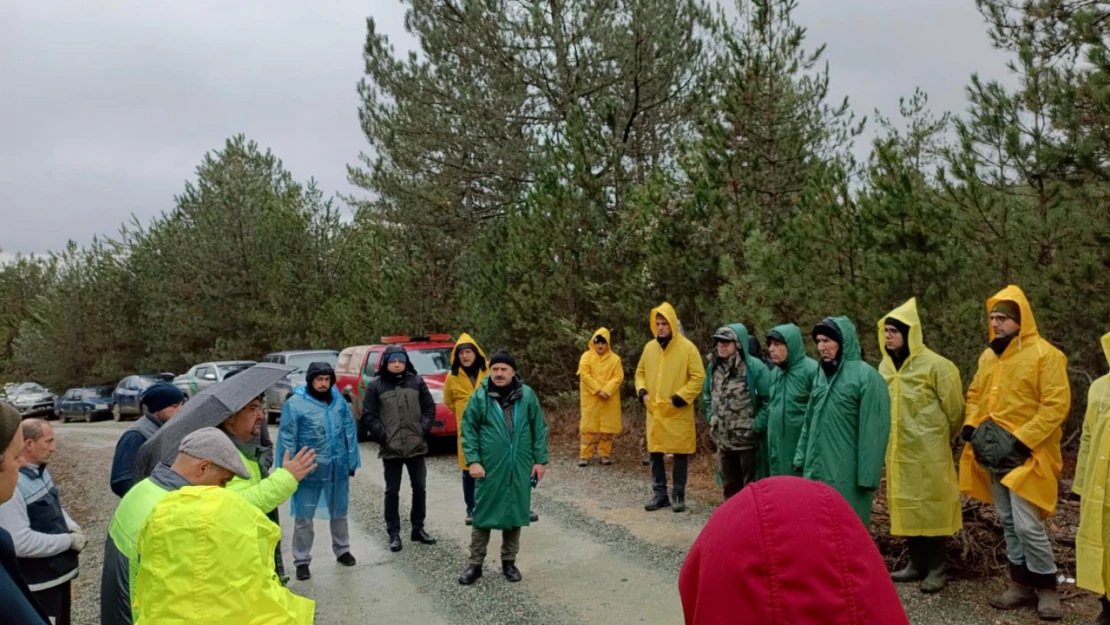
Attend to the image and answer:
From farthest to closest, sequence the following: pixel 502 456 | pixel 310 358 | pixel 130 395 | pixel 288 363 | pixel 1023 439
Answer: pixel 130 395, pixel 310 358, pixel 288 363, pixel 502 456, pixel 1023 439

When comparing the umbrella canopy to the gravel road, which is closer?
the umbrella canopy

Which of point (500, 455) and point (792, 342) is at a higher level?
point (792, 342)

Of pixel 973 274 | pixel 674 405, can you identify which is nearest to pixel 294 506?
pixel 674 405

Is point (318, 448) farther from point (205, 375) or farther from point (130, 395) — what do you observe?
point (130, 395)

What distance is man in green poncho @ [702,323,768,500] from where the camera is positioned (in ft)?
22.7

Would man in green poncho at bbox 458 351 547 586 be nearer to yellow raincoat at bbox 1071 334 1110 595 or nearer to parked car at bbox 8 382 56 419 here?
yellow raincoat at bbox 1071 334 1110 595

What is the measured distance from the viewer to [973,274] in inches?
260

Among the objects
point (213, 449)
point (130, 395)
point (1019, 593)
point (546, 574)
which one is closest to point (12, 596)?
point (213, 449)

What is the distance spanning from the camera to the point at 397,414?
698cm

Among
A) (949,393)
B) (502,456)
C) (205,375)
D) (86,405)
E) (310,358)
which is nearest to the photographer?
(949,393)

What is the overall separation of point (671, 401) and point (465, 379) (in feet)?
7.76

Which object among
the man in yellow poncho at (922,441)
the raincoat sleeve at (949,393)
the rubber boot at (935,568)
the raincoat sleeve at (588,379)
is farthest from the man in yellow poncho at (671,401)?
the raincoat sleeve at (949,393)

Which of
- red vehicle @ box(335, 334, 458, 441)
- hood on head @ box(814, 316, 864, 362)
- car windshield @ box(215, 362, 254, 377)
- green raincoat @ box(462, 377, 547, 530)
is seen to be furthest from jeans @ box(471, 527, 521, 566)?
car windshield @ box(215, 362, 254, 377)

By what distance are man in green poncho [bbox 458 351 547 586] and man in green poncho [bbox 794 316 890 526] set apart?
2.09 metres
